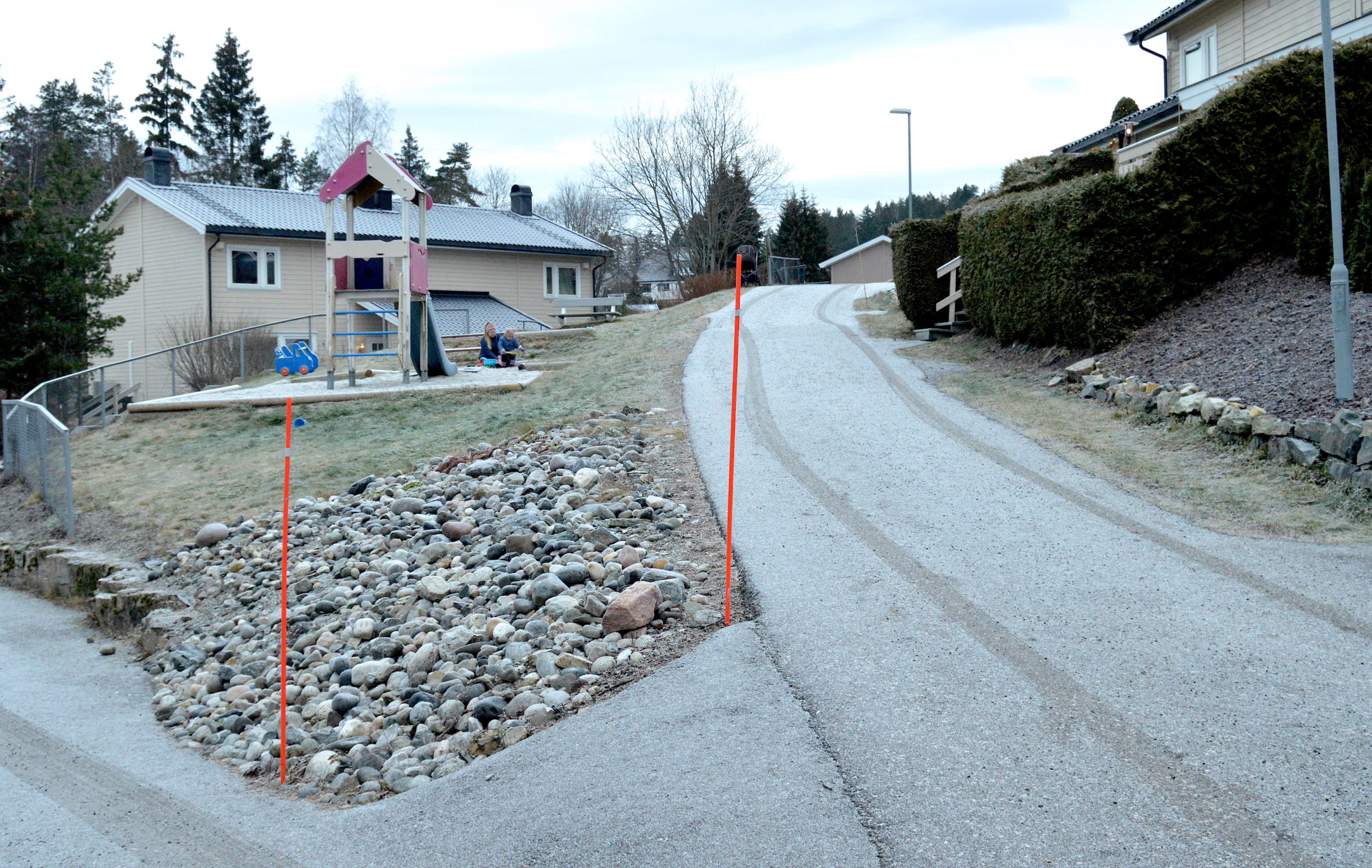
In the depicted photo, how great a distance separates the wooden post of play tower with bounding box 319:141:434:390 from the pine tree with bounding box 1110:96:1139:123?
78.2 feet

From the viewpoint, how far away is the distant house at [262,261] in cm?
3055

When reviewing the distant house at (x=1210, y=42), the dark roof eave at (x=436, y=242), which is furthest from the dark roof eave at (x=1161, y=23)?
the dark roof eave at (x=436, y=242)

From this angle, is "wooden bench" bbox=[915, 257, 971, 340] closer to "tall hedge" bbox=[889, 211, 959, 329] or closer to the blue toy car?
"tall hedge" bbox=[889, 211, 959, 329]

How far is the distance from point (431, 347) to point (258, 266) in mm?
17075

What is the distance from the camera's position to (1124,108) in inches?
1243

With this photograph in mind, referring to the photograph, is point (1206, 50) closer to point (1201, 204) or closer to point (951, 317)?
point (951, 317)

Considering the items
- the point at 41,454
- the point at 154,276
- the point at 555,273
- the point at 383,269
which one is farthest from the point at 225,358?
Answer: the point at 555,273

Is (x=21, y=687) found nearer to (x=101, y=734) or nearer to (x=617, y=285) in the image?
(x=101, y=734)

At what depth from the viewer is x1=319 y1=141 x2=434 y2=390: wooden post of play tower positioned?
16156 mm

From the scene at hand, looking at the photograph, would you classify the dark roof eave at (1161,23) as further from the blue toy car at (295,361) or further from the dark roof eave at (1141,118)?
the blue toy car at (295,361)

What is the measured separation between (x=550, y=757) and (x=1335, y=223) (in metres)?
9.44

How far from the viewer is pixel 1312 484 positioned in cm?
859

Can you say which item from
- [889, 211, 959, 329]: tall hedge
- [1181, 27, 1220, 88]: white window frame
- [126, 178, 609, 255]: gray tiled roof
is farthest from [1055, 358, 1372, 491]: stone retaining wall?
[126, 178, 609, 255]: gray tiled roof

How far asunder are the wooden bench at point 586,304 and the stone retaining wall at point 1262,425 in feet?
67.1
